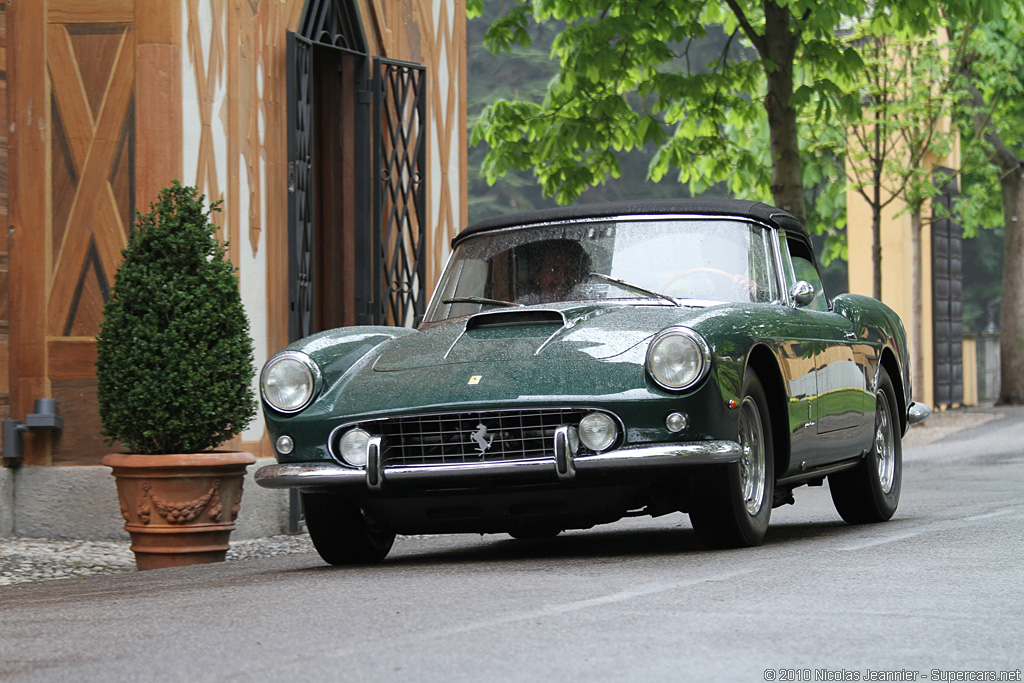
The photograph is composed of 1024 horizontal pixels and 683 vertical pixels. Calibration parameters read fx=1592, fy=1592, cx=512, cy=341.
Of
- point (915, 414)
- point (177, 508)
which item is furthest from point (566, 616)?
point (915, 414)

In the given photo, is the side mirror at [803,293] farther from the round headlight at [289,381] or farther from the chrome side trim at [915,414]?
the round headlight at [289,381]

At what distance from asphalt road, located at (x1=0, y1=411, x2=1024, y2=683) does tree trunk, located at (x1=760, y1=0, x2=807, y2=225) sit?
921 cm

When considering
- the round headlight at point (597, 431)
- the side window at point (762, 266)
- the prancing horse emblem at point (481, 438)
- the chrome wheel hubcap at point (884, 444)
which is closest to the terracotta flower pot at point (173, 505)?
the prancing horse emblem at point (481, 438)

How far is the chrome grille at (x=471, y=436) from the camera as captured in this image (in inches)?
264

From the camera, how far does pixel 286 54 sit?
37.9ft

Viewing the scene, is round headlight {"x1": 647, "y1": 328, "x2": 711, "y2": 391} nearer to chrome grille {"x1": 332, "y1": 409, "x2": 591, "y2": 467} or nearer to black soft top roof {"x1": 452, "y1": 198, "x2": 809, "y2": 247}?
chrome grille {"x1": 332, "y1": 409, "x2": 591, "y2": 467}

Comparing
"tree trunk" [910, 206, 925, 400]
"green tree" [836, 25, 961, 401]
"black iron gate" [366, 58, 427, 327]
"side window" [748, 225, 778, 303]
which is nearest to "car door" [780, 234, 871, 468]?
"side window" [748, 225, 778, 303]

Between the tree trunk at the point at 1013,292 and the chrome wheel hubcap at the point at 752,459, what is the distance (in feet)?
78.6

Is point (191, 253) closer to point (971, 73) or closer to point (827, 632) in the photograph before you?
point (827, 632)

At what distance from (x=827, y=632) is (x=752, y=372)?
2.73m

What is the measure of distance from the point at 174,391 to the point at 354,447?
1843 mm

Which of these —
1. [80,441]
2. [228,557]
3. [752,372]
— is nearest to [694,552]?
[752,372]

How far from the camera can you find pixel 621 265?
7.82 m

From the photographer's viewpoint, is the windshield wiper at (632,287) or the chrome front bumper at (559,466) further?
the windshield wiper at (632,287)
